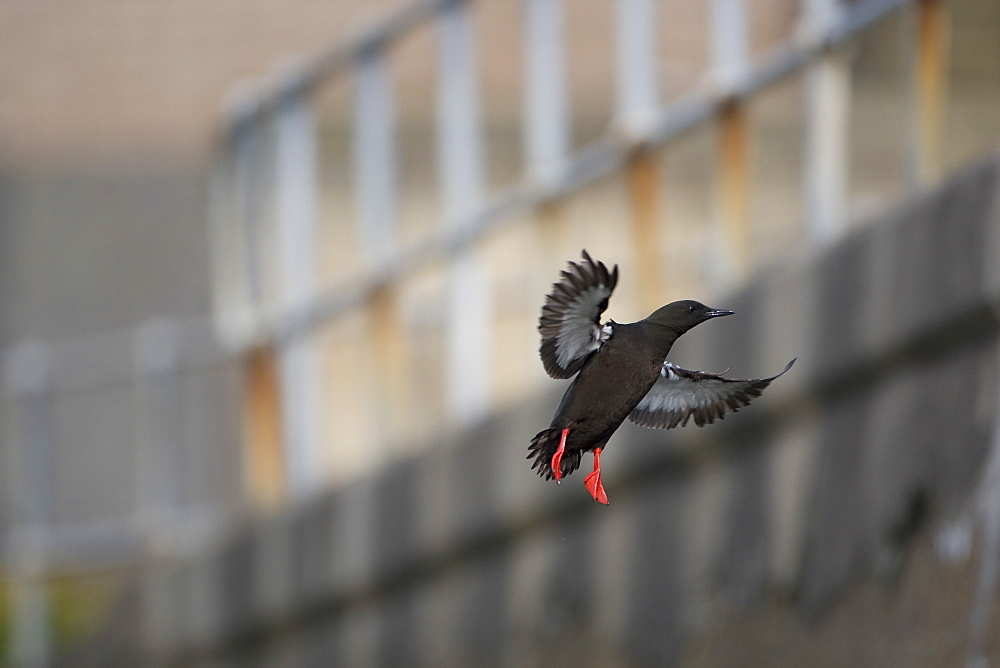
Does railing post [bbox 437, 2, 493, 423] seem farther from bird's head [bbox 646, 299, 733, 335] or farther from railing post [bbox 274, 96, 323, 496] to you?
bird's head [bbox 646, 299, 733, 335]

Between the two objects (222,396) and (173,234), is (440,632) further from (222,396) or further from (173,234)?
(173,234)

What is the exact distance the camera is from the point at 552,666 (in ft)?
21.5

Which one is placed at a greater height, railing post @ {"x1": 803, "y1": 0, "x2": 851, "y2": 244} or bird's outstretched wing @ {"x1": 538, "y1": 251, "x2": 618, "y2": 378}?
railing post @ {"x1": 803, "y1": 0, "x2": 851, "y2": 244}

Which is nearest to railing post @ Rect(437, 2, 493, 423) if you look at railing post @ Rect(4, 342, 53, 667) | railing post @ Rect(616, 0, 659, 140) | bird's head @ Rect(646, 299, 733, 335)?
railing post @ Rect(616, 0, 659, 140)

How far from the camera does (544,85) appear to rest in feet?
22.4

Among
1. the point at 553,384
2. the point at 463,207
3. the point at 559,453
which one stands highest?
the point at 463,207

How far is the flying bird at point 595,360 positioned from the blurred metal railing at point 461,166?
3085 millimetres

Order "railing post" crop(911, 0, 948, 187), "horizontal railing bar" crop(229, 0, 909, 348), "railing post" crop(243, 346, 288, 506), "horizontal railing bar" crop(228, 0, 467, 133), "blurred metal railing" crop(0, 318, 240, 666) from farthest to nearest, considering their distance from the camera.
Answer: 1. "blurred metal railing" crop(0, 318, 240, 666)
2. "railing post" crop(243, 346, 288, 506)
3. "horizontal railing bar" crop(228, 0, 467, 133)
4. "horizontal railing bar" crop(229, 0, 909, 348)
5. "railing post" crop(911, 0, 948, 187)

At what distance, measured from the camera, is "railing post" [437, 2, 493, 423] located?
281 inches

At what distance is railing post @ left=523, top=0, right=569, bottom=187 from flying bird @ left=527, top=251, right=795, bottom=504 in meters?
4.89

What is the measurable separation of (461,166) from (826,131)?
2.33 m

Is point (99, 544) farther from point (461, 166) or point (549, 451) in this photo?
point (549, 451)

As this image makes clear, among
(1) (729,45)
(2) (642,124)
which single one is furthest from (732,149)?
(2) (642,124)

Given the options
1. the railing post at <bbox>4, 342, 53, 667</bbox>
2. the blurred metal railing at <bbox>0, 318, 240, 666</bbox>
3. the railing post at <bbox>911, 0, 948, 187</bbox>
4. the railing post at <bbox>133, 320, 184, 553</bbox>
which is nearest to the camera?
the railing post at <bbox>911, 0, 948, 187</bbox>
